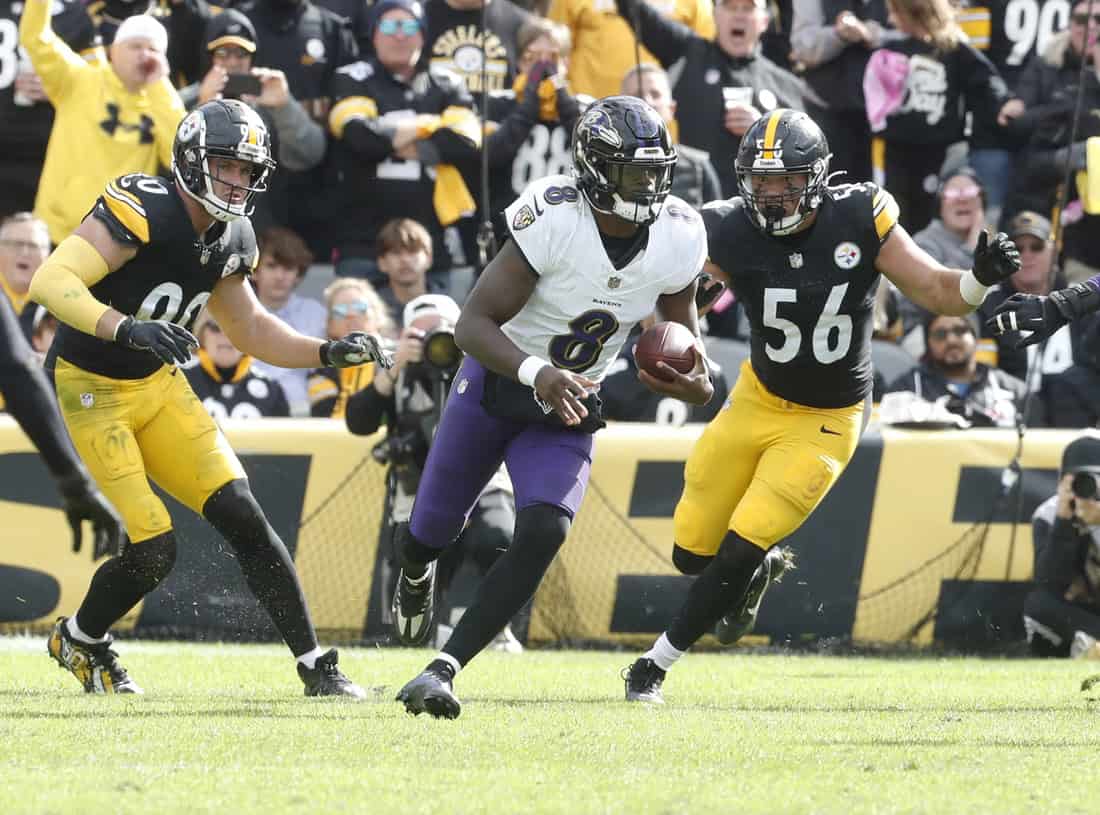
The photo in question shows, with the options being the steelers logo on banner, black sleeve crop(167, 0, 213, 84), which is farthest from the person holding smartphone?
the steelers logo on banner

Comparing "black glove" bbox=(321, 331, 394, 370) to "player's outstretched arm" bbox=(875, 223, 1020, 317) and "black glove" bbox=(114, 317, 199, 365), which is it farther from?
"player's outstretched arm" bbox=(875, 223, 1020, 317)

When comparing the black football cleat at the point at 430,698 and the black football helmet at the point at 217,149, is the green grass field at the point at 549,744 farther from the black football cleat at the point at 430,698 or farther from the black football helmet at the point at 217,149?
the black football helmet at the point at 217,149

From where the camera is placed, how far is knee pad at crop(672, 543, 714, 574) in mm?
7125

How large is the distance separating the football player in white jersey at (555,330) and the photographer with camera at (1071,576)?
10.1ft

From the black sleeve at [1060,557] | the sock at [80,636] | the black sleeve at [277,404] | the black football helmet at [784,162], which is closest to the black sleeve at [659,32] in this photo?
the black sleeve at [277,404]

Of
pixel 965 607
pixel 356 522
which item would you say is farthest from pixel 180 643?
pixel 965 607

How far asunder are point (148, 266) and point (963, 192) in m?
5.48

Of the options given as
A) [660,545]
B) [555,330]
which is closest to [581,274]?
[555,330]

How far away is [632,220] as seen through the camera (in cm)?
597

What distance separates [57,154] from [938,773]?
255 inches

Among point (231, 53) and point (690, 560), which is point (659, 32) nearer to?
point (231, 53)

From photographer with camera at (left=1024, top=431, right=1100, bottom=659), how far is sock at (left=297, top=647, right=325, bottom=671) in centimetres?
377

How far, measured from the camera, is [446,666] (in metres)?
5.66

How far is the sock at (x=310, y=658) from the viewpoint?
643 cm
